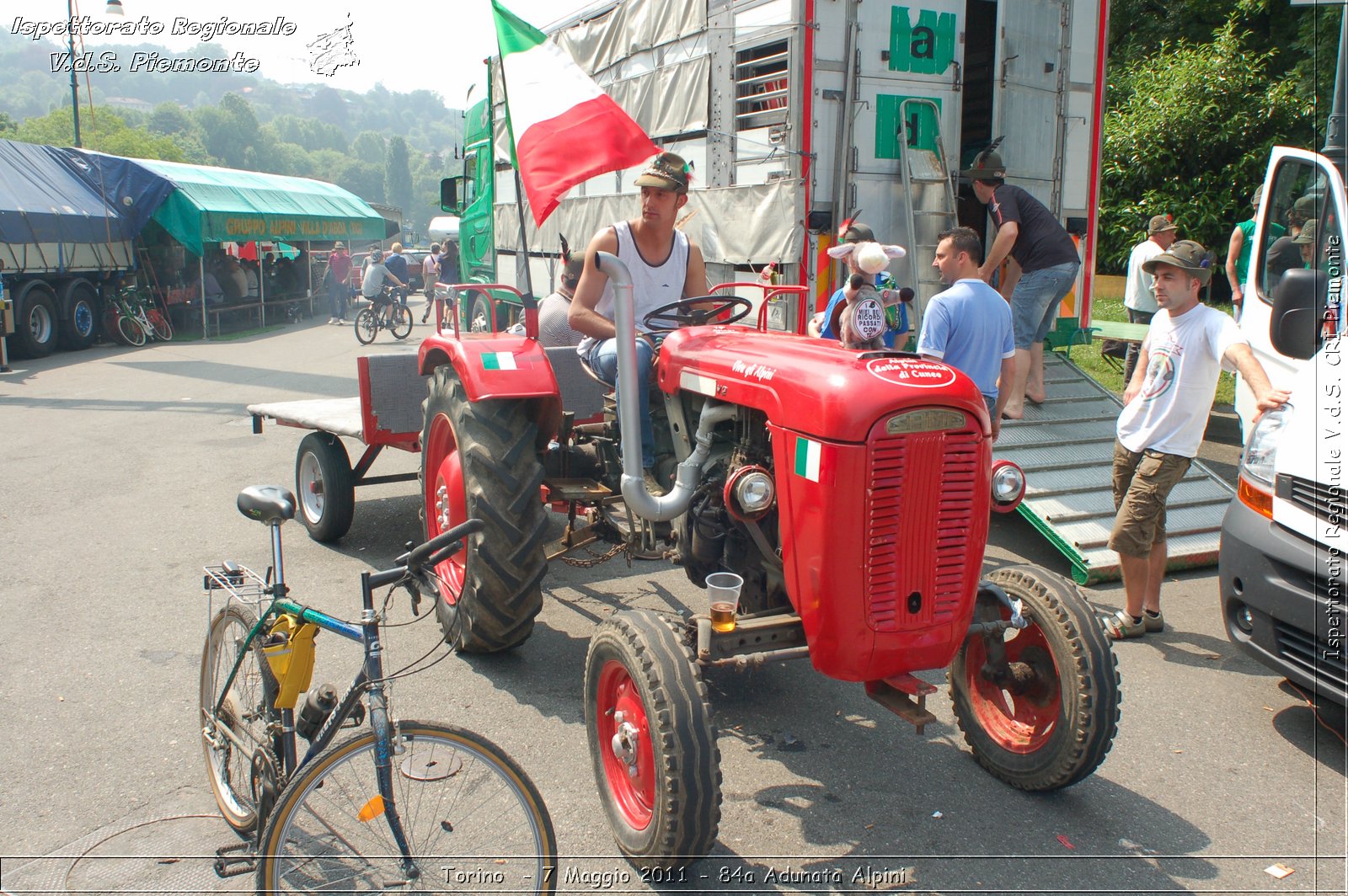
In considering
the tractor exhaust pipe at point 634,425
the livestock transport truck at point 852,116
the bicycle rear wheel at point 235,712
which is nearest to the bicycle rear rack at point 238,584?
the bicycle rear wheel at point 235,712

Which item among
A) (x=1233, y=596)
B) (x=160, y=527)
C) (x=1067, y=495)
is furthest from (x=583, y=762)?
(x=160, y=527)

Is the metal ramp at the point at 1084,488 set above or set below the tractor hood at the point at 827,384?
below

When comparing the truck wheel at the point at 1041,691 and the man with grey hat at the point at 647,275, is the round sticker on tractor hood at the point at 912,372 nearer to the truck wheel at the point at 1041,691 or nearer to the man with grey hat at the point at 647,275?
the truck wheel at the point at 1041,691

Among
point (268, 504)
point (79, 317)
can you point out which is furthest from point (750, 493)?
point (79, 317)

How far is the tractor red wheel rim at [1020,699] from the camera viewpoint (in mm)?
3477

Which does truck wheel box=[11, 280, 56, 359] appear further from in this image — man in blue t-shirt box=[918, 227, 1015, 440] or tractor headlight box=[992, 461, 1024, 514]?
tractor headlight box=[992, 461, 1024, 514]

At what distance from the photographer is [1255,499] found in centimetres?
414

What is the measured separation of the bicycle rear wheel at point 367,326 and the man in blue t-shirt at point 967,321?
15484 mm

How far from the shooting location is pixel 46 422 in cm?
1040

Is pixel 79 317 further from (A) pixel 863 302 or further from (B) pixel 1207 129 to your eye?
(B) pixel 1207 129

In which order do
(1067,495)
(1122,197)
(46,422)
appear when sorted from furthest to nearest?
(1122,197) → (46,422) → (1067,495)

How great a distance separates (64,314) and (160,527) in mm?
11943

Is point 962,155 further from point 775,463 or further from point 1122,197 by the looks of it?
point 1122,197

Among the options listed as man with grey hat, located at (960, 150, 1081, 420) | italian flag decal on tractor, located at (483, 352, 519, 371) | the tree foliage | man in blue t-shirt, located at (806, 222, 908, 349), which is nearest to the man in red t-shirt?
the tree foliage
